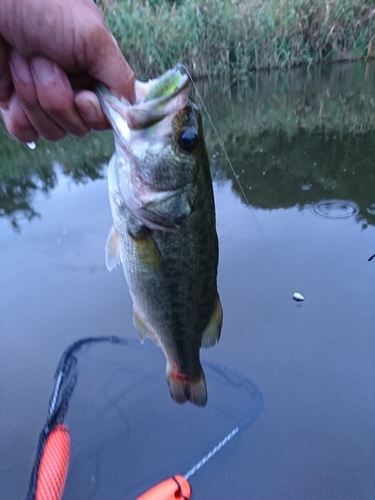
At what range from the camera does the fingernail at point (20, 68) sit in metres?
1.31

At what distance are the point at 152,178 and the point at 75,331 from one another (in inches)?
76.0

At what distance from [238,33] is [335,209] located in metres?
8.42

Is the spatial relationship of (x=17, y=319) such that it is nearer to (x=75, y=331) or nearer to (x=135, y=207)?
(x=75, y=331)

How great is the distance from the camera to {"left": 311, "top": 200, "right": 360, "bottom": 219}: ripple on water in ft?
12.8

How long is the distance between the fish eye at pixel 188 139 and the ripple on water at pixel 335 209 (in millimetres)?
2848

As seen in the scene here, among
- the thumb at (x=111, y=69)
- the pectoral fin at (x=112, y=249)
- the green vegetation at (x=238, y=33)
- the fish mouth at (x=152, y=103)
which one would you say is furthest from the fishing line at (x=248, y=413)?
the green vegetation at (x=238, y=33)

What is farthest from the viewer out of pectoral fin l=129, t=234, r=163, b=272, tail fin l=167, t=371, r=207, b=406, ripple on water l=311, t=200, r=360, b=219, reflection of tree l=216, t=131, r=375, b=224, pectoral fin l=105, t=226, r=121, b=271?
reflection of tree l=216, t=131, r=375, b=224

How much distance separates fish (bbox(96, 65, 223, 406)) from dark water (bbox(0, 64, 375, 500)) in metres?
0.87

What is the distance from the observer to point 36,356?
9.16 feet

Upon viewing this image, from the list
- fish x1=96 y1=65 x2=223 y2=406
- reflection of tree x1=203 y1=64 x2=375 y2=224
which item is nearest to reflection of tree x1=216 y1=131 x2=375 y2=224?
reflection of tree x1=203 y1=64 x2=375 y2=224

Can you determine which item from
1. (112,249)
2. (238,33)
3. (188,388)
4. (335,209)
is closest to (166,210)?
(112,249)

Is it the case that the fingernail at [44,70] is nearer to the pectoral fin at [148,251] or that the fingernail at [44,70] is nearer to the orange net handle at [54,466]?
the pectoral fin at [148,251]

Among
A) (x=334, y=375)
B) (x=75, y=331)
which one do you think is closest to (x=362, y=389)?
(x=334, y=375)

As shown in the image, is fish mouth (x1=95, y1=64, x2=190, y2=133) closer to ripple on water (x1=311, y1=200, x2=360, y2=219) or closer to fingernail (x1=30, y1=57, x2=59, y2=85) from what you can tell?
fingernail (x1=30, y1=57, x2=59, y2=85)
